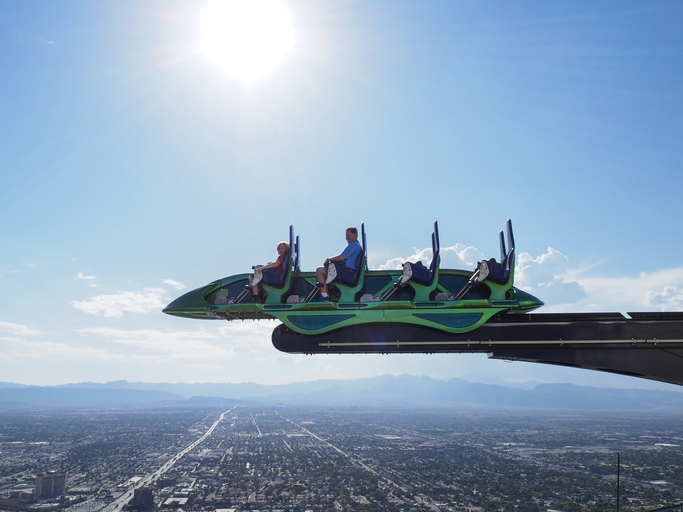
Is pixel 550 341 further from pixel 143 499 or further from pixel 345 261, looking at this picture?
pixel 143 499

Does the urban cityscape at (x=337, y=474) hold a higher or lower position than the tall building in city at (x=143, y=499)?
lower

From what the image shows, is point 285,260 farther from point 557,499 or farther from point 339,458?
point 339,458

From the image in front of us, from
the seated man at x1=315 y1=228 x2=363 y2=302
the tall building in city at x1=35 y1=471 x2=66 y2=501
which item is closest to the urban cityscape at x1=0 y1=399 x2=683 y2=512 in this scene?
the tall building in city at x1=35 y1=471 x2=66 y2=501

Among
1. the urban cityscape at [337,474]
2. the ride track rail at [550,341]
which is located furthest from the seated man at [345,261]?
the urban cityscape at [337,474]

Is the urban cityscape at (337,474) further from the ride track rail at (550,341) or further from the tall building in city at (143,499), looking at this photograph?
the ride track rail at (550,341)

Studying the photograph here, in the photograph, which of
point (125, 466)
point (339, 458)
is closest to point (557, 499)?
point (339, 458)

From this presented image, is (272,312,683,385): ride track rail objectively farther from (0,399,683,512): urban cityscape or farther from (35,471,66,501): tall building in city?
(35,471,66,501): tall building in city
